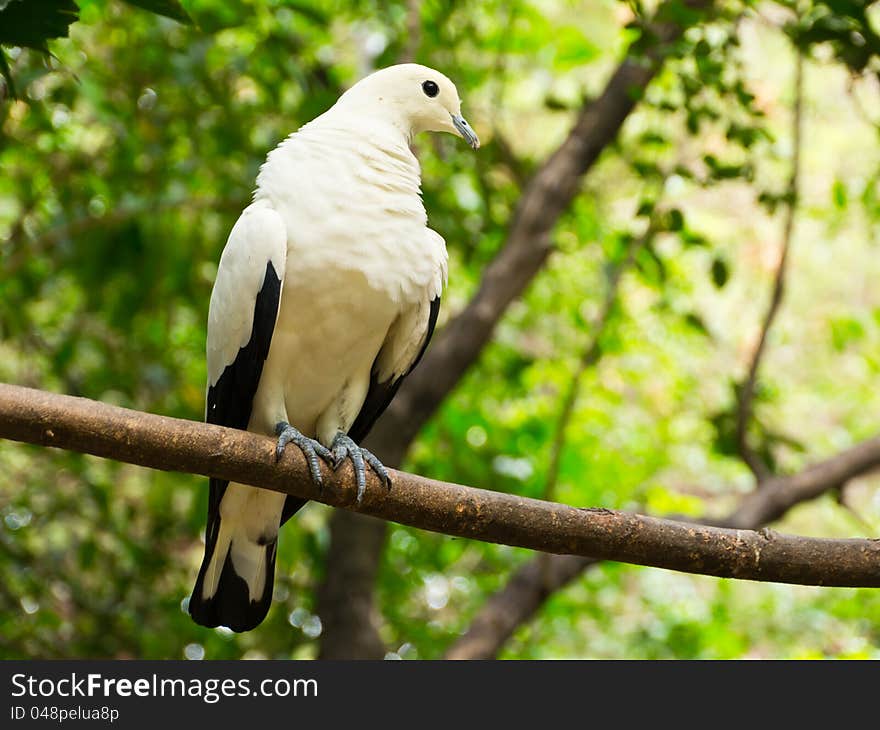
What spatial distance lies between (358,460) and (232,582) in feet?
2.52

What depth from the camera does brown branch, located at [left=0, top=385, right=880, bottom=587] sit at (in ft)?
7.08

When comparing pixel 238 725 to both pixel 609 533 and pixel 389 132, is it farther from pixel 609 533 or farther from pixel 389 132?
pixel 389 132

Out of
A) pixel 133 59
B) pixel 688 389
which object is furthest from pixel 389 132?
pixel 688 389

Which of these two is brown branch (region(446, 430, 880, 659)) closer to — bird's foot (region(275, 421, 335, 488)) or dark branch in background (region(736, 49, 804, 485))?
dark branch in background (region(736, 49, 804, 485))

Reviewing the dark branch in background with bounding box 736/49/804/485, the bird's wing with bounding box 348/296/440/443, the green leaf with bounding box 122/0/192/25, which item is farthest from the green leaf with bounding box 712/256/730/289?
the green leaf with bounding box 122/0/192/25

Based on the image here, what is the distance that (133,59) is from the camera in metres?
4.43

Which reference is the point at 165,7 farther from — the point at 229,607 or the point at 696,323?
the point at 696,323

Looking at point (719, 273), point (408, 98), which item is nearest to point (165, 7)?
point (408, 98)

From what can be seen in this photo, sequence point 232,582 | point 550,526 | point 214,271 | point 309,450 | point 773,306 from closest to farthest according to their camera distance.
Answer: point 550,526
point 309,450
point 232,582
point 773,306
point 214,271

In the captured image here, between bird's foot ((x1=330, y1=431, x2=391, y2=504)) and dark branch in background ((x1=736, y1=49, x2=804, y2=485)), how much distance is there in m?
1.82

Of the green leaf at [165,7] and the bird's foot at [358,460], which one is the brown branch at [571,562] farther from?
the green leaf at [165,7]

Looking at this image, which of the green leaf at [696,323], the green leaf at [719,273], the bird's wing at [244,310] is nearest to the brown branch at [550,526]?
the bird's wing at [244,310]

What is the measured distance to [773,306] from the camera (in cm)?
387

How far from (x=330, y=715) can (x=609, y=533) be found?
102 cm
